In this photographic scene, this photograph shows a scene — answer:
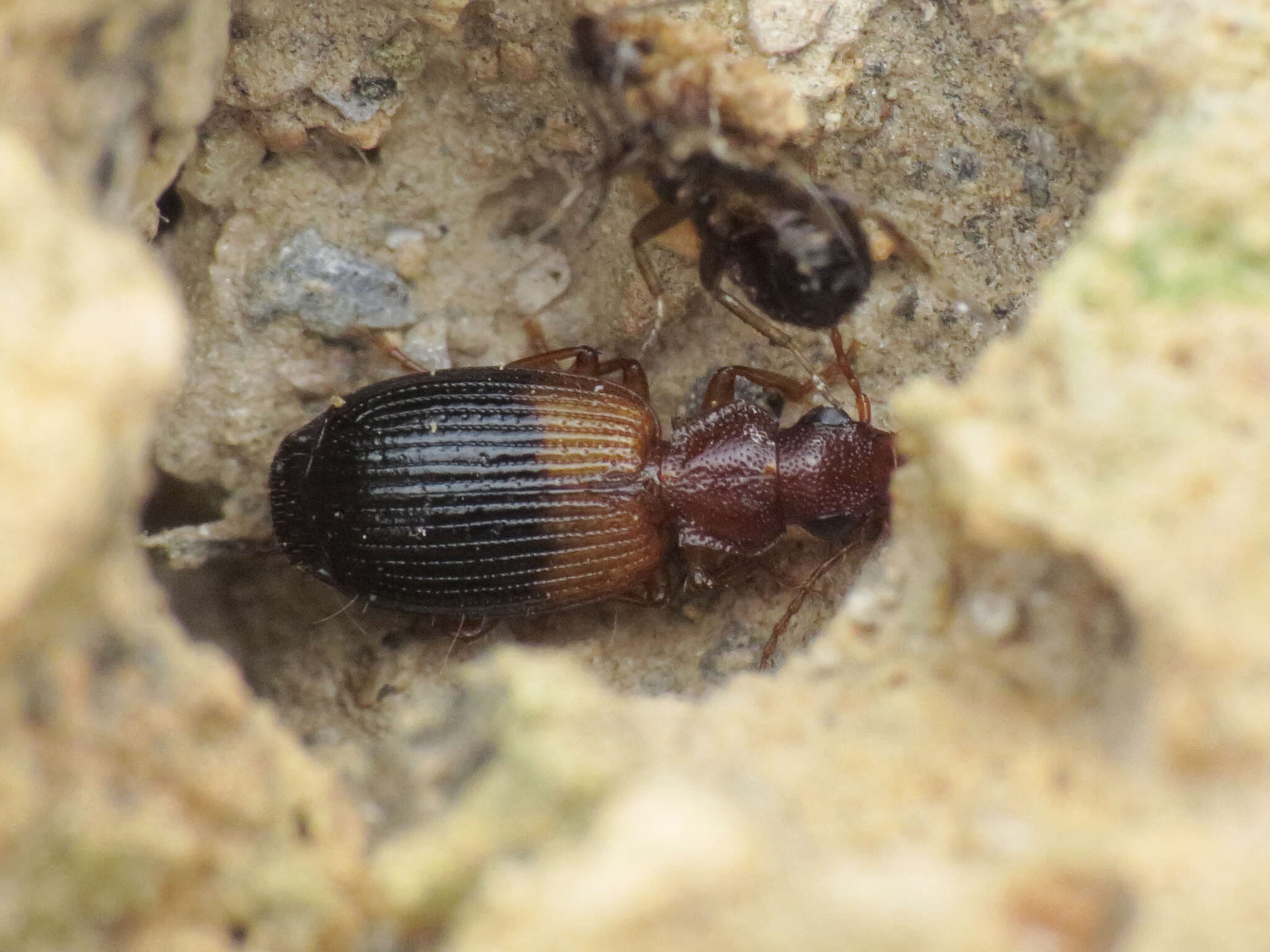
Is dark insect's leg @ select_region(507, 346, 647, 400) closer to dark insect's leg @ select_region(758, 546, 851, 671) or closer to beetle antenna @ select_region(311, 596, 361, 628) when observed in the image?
dark insect's leg @ select_region(758, 546, 851, 671)

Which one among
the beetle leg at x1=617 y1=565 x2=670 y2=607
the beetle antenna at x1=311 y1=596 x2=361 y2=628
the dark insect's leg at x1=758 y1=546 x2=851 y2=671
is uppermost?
the dark insect's leg at x1=758 y1=546 x2=851 y2=671

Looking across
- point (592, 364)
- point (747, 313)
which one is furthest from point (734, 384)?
point (592, 364)

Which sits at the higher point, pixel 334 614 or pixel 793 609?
pixel 793 609

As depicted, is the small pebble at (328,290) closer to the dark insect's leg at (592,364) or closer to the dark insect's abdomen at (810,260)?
the dark insect's leg at (592,364)

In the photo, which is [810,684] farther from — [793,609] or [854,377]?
[854,377]

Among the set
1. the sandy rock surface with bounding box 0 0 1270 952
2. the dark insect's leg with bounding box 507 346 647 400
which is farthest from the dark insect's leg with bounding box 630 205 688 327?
the sandy rock surface with bounding box 0 0 1270 952

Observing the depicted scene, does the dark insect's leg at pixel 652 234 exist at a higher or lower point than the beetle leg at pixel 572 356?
higher

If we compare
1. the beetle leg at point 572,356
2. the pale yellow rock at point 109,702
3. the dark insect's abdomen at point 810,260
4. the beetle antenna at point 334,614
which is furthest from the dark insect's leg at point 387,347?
the pale yellow rock at point 109,702

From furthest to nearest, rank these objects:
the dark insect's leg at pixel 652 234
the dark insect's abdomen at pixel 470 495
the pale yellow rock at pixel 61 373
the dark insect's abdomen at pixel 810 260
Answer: the dark insect's abdomen at pixel 470 495, the dark insect's leg at pixel 652 234, the dark insect's abdomen at pixel 810 260, the pale yellow rock at pixel 61 373
